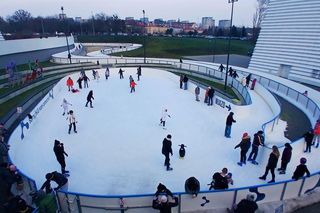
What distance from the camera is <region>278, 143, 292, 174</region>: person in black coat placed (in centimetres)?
811

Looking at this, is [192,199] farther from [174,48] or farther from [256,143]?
[174,48]

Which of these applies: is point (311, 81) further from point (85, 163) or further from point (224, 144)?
point (85, 163)

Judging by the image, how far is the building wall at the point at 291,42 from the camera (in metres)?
28.4

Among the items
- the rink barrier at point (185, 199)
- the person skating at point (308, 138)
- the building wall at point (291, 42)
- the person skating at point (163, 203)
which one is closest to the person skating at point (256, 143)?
the person skating at point (308, 138)

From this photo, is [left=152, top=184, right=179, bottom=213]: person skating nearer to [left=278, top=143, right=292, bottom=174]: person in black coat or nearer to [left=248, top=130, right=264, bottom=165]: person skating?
[left=278, top=143, right=292, bottom=174]: person in black coat

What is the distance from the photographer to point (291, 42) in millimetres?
31766

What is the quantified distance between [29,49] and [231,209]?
34.4m

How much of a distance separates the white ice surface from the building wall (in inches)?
538

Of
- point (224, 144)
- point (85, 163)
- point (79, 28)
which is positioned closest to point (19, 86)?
point (85, 163)

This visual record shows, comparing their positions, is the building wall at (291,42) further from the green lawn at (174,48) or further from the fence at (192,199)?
the fence at (192,199)

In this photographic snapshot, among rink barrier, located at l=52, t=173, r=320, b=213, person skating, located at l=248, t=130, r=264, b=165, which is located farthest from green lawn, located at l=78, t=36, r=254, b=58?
rink barrier, located at l=52, t=173, r=320, b=213

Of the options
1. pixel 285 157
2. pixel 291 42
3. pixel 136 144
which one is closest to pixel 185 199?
pixel 285 157

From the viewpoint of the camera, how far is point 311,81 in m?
27.0

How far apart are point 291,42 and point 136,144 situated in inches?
1143
